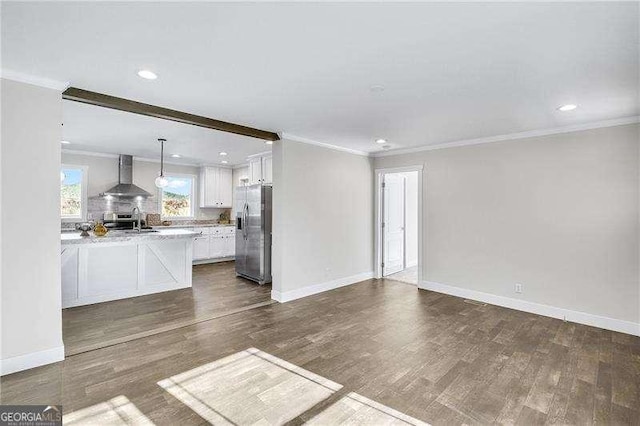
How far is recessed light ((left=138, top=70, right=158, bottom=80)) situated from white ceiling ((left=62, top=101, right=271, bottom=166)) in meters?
1.40

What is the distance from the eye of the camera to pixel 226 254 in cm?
799

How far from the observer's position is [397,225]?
6.71 meters

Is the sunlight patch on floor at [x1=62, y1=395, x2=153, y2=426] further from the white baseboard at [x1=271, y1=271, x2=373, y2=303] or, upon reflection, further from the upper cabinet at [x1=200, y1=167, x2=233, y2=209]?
the upper cabinet at [x1=200, y1=167, x2=233, y2=209]

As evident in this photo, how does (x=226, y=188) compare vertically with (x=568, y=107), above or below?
below

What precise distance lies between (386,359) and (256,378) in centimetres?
122

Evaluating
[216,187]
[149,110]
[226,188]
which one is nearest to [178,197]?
[216,187]

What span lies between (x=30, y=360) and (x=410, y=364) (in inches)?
132

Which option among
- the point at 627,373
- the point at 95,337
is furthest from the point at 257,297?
the point at 627,373

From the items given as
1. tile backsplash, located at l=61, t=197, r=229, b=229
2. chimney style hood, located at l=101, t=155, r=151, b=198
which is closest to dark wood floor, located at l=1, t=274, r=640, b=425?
chimney style hood, located at l=101, t=155, r=151, b=198

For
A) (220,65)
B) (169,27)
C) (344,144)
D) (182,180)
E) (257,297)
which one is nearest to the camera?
(169,27)

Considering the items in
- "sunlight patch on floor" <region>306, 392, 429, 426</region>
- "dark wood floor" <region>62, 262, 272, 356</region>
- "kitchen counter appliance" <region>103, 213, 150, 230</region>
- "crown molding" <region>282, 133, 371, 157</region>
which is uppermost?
"crown molding" <region>282, 133, 371, 157</region>

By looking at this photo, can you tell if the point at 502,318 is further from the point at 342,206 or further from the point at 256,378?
the point at 256,378

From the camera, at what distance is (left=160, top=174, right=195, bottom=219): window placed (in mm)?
7688

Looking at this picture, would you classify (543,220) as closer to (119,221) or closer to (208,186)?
(208,186)
